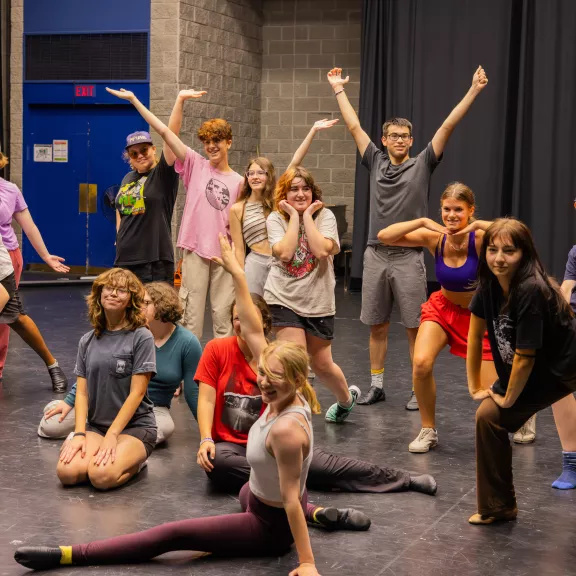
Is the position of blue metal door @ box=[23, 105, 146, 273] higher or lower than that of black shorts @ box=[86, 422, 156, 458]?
higher

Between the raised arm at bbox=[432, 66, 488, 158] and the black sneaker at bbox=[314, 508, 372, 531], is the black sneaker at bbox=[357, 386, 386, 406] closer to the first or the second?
the raised arm at bbox=[432, 66, 488, 158]

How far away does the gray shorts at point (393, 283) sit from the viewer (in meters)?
5.50

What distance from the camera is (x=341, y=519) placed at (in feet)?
11.9

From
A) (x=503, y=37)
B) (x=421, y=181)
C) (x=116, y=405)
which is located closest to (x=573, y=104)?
(x=503, y=37)

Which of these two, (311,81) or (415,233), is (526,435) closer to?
(415,233)

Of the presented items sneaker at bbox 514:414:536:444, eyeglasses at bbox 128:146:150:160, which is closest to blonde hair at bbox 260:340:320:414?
sneaker at bbox 514:414:536:444

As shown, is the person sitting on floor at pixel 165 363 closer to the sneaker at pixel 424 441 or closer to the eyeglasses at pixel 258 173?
the eyeglasses at pixel 258 173

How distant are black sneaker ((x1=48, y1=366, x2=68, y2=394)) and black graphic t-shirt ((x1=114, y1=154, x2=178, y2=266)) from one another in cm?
73

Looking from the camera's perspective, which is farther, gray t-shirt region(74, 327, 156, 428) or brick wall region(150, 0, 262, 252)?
brick wall region(150, 0, 262, 252)

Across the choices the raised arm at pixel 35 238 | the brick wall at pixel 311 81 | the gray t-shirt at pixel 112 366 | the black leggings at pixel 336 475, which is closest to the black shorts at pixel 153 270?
the raised arm at pixel 35 238

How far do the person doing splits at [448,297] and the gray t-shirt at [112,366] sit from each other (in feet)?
4.18

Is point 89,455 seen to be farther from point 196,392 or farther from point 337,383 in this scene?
point 337,383

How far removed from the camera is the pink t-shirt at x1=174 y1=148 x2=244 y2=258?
224 inches

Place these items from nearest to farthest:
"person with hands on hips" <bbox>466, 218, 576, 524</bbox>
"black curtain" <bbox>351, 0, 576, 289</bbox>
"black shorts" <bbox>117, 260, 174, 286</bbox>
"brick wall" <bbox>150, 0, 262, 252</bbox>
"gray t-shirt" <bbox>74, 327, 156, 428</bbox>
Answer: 1. "person with hands on hips" <bbox>466, 218, 576, 524</bbox>
2. "gray t-shirt" <bbox>74, 327, 156, 428</bbox>
3. "black shorts" <bbox>117, 260, 174, 286</bbox>
4. "black curtain" <bbox>351, 0, 576, 289</bbox>
5. "brick wall" <bbox>150, 0, 262, 252</bbox>
